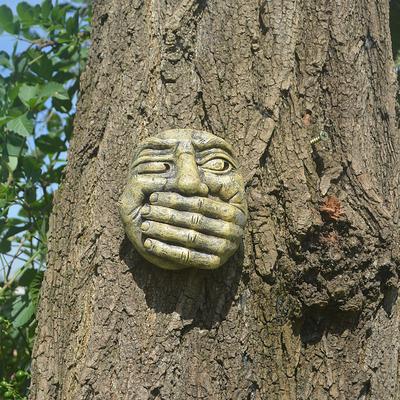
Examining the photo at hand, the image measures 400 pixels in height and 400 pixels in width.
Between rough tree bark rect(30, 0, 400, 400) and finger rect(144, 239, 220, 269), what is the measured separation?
0.31ft

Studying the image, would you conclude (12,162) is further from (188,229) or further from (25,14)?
(188,229)

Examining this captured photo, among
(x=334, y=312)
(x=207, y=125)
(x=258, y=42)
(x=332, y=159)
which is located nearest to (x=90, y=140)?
(x=207, y=125)

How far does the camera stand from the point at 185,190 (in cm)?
163

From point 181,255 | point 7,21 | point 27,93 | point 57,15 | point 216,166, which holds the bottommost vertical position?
point 181,255

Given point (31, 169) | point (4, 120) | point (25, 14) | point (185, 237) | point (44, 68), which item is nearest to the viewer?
point (185, 237)

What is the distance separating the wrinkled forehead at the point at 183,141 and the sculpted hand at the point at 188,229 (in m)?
0.15

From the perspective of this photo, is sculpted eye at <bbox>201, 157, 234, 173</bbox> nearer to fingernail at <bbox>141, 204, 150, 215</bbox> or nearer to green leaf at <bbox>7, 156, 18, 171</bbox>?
fingernail at <bbox>141, 204, 150, 215</bbox>

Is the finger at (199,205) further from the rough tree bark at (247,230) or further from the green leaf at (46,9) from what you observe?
the green leaf at (46,9)

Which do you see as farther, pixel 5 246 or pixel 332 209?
pixel 5 246

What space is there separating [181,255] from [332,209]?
48 cm

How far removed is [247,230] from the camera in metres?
1.81

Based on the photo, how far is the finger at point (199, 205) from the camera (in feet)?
5.35

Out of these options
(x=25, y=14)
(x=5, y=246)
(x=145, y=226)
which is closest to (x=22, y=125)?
(x=5, y=246)

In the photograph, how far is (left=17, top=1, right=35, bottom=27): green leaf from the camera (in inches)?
112
